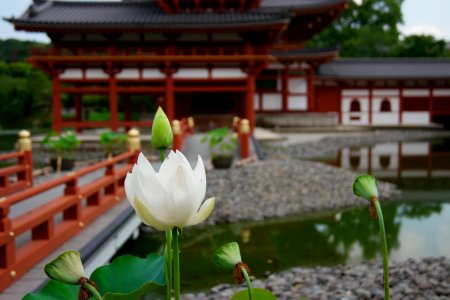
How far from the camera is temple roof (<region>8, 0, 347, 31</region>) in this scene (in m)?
17.7

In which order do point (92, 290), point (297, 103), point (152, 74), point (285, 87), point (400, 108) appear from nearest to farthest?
1. point (92, 290)
2. point (152, 74)
3. point (285, 87)
4. point (297, 103)
5. point (400, 108)

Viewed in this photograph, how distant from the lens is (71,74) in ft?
60.0

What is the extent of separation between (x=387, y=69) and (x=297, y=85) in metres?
6.67

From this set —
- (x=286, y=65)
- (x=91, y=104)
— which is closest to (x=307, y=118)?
(x=286, y=65)

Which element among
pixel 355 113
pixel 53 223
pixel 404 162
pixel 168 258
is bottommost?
pixel 404 162

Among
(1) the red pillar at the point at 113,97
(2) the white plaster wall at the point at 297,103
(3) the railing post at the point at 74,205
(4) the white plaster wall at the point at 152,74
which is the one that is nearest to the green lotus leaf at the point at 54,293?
(3) the railing post at the point at 74,205

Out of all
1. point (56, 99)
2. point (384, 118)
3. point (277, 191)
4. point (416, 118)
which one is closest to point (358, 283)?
point (277, 191)

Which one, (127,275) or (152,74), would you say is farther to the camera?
(152,74)

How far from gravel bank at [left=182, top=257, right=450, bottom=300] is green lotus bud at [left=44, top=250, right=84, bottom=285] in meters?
4.71

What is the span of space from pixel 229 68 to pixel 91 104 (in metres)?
27.6

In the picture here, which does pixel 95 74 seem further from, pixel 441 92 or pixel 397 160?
pixel 441 92

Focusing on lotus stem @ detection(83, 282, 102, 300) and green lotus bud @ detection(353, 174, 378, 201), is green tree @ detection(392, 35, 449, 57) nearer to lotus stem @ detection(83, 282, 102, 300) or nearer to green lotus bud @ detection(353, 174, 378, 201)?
green lotus bud @ detection(353, 174, 378, 201)

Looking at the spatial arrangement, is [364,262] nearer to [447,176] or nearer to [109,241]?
[109,241]

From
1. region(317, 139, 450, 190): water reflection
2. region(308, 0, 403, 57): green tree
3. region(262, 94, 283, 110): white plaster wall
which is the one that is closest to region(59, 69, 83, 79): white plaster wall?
region(317, 139, 450, 190): water reflection
